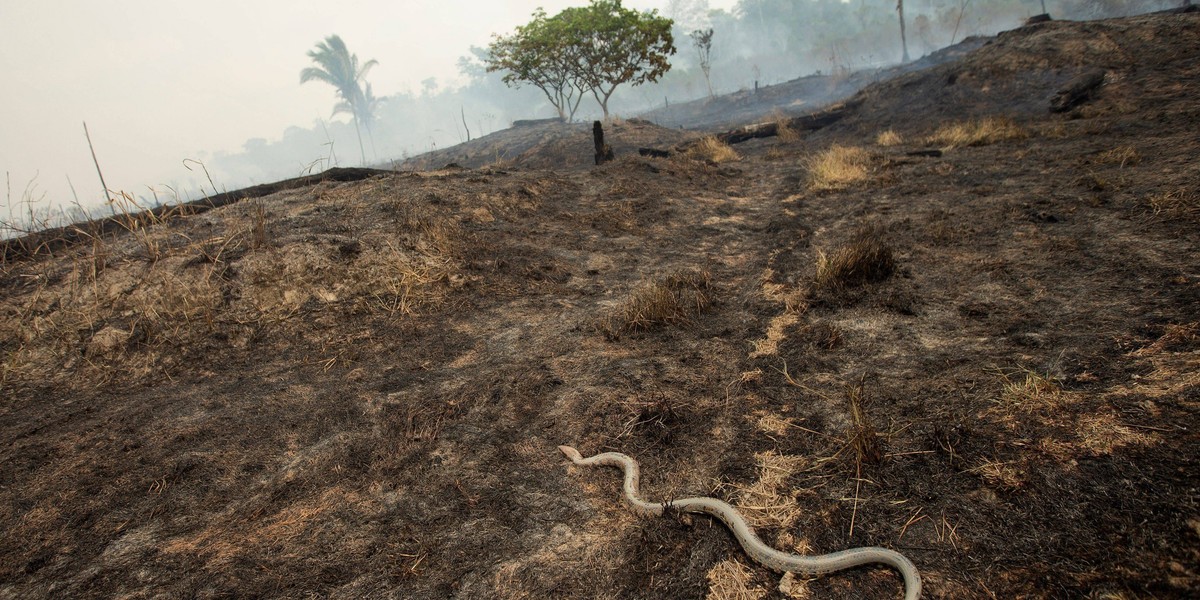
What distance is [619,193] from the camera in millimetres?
10102

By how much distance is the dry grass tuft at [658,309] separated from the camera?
179 inches

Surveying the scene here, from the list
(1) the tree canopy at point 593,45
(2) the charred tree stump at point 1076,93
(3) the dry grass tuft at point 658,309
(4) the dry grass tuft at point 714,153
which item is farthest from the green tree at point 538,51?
(3) the dry grass tuft at point 658,309

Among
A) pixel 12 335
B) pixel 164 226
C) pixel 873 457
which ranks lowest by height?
pixel 873 457

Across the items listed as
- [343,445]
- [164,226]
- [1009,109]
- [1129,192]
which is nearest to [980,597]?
[343,445]

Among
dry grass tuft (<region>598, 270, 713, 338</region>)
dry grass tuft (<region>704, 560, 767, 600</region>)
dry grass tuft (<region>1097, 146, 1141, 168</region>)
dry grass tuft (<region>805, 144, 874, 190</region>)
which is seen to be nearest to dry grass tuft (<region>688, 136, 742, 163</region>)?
dry grass tuft (<region>805, 144, 874, 190</region>)

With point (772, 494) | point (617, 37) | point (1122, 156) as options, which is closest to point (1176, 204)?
point (1122, 156)

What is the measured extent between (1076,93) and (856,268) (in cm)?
1272

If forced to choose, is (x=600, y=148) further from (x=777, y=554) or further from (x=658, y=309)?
(x=777, y=554)

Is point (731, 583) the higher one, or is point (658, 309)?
point (658, 309)

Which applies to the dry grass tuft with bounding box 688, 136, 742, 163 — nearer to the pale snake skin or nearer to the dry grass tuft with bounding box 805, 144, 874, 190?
the dry grass tuft with bounding box 805, 144, 874, 190

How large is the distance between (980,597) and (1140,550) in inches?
22.7

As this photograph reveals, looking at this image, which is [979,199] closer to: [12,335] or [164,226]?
[164,226]

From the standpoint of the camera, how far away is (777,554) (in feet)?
6.73

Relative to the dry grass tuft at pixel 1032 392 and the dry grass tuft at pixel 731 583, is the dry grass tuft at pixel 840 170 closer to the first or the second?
the dry grass tuft at pixel 1032 392
